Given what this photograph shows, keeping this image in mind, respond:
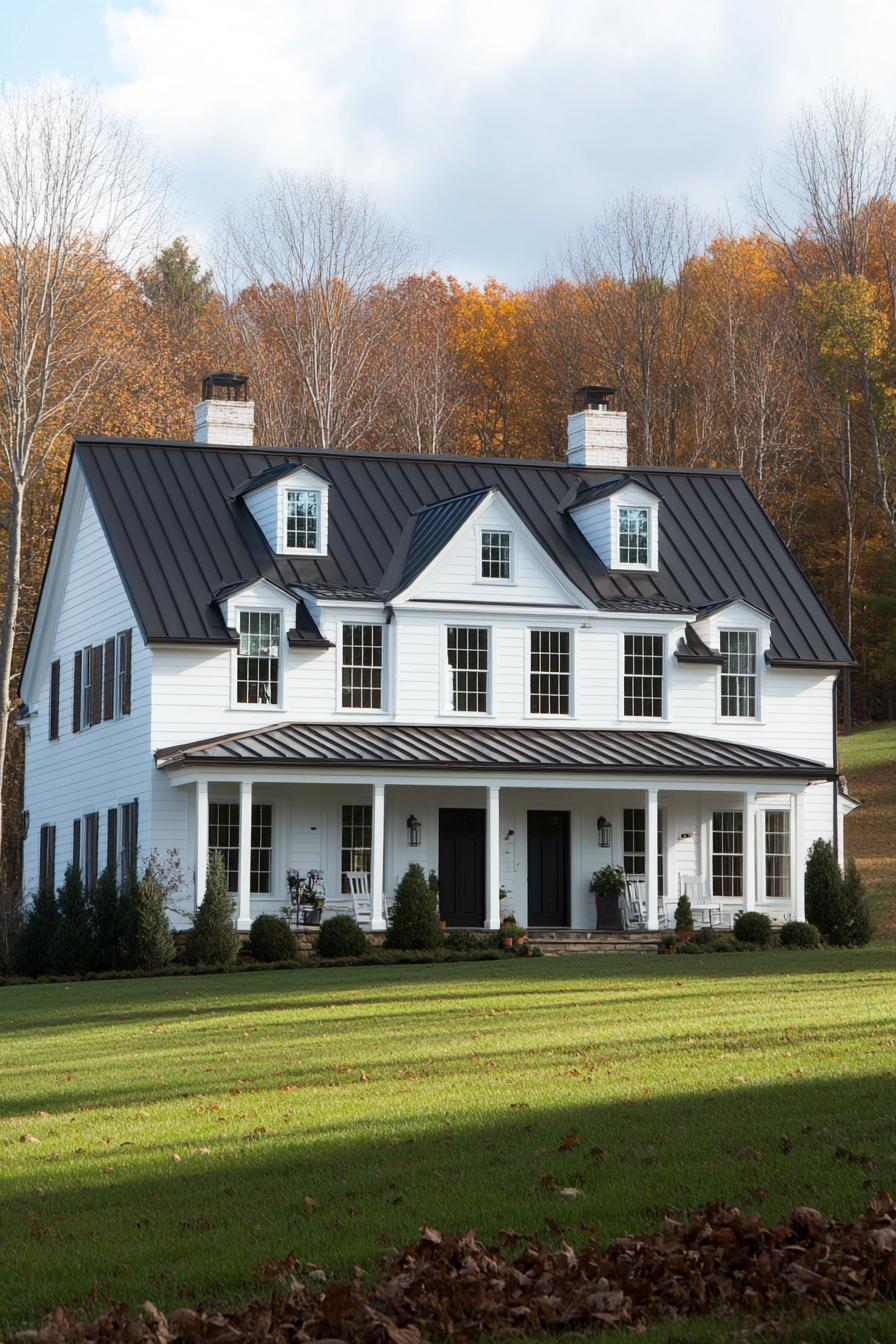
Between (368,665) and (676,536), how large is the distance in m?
7.19

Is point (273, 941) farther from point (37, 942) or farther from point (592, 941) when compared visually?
point (592, 941)

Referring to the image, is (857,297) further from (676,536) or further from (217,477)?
(217,477)

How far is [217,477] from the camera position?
1330 inches

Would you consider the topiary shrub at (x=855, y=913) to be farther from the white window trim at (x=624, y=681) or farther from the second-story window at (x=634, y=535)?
the second-story window at (x=634, y=535)

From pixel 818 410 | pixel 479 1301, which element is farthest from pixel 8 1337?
pixel 818 410

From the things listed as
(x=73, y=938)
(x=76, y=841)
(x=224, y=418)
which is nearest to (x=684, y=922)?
(x=73, y=938)

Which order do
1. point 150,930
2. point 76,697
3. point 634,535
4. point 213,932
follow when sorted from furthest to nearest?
point 76,697 < point 634,535 < point 213,932 < point 150,930

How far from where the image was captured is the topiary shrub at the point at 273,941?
2766cm

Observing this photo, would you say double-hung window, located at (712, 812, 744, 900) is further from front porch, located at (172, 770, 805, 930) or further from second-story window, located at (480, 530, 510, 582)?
second-story window, located at (480, 530, 510, 582)

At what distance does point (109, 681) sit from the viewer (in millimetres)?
32688

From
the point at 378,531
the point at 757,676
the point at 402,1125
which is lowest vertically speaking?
the point at 402,1125

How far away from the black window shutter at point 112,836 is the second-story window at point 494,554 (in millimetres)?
7719

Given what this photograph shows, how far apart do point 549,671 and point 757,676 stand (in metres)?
4.04

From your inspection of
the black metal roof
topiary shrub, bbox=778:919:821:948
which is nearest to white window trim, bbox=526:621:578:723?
the black metal roof
